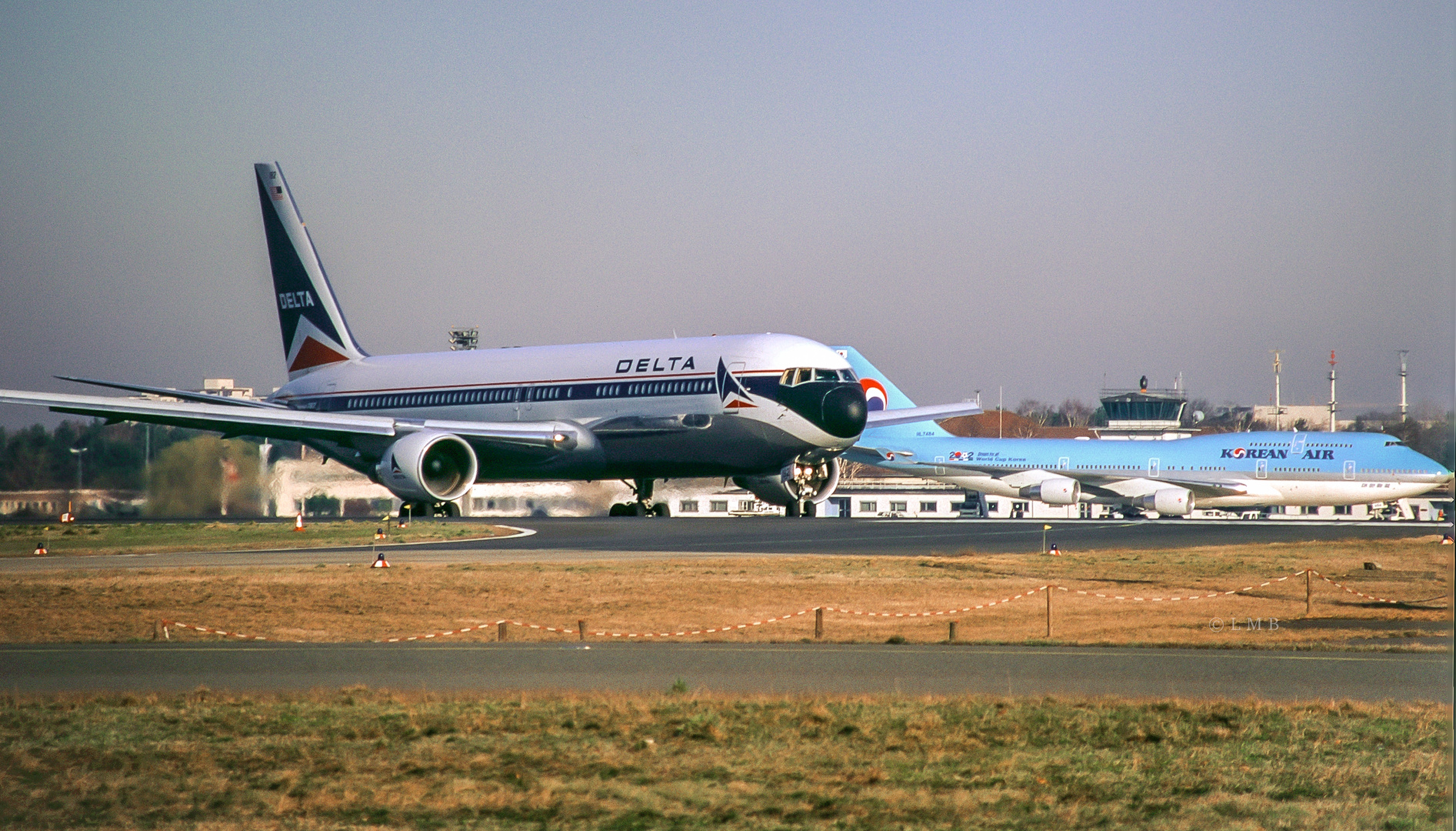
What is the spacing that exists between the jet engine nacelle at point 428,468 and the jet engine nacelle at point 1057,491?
27597 millimetres

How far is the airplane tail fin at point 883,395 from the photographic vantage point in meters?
65.1

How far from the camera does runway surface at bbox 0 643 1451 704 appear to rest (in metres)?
13.4

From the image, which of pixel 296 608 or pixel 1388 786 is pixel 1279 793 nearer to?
pixel 1388 786

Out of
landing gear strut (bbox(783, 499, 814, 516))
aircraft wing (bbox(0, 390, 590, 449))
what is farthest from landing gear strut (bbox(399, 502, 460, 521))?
landing gear strut (bbox(783, 499, 814, 516))

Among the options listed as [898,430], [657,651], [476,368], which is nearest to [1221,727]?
[657,651]

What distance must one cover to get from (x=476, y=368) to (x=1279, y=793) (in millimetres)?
37749

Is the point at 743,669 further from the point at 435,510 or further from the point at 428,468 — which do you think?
the point at 435,510

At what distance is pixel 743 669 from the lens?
14680mm

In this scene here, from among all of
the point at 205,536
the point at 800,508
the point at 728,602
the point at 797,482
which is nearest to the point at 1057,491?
the point at 800,508

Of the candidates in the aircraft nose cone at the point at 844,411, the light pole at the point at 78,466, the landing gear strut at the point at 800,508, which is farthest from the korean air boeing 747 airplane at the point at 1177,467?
the light pole at the point at 78,466

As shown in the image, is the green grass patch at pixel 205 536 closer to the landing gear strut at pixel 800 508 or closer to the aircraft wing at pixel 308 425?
the aircraft wing at pixel 308 425

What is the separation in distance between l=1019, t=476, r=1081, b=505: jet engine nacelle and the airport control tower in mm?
30659

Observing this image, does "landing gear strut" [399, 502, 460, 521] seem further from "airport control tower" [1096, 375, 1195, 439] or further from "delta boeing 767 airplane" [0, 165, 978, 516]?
"airport control tower" [1096, 375, 1195, 439]

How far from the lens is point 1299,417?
400ft
